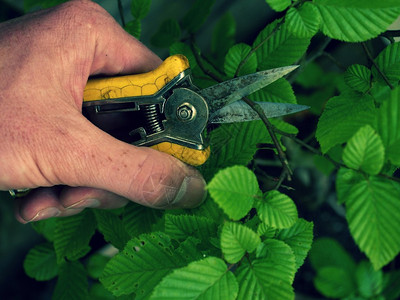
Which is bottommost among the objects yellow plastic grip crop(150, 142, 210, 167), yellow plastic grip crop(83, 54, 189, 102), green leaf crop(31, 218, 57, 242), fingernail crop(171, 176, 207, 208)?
green leaf crop(31, 218, 57, 242)

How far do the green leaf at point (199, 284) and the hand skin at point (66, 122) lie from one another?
25cm

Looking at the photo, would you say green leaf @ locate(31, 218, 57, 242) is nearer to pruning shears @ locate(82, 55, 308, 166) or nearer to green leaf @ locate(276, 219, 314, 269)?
pruning shears @ locate(82, 55, 308, 166)

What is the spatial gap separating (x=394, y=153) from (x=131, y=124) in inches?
22.9

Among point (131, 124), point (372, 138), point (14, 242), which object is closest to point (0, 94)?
point (131, 124)

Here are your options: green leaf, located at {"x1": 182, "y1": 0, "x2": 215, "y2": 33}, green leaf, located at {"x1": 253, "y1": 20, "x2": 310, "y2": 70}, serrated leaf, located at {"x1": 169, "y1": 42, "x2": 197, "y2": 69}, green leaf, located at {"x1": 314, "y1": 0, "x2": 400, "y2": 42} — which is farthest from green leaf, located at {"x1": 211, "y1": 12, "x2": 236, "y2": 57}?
green leaf, located at {"x1": 314, "y1": 0, "x2": 400, "y2": 42}

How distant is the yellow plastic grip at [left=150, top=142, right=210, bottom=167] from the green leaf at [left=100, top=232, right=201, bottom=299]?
0.19m

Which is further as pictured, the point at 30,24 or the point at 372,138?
the point at 30,24

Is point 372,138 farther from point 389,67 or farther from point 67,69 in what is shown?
point 67,69

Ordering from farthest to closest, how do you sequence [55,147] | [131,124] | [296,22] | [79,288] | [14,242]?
[14,242] < [79,288] < [131,124] < [55,147] < [296,22]

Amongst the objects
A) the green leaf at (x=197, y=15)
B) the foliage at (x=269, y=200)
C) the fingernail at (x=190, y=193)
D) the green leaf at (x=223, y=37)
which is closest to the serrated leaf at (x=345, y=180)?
the foliage at (x=269, y=200)

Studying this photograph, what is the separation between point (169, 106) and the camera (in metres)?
0.81

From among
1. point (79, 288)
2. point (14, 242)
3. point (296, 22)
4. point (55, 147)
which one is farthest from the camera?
point (14, 242)

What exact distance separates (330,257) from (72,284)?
0.80 m

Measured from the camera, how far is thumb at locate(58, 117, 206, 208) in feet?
2.47
